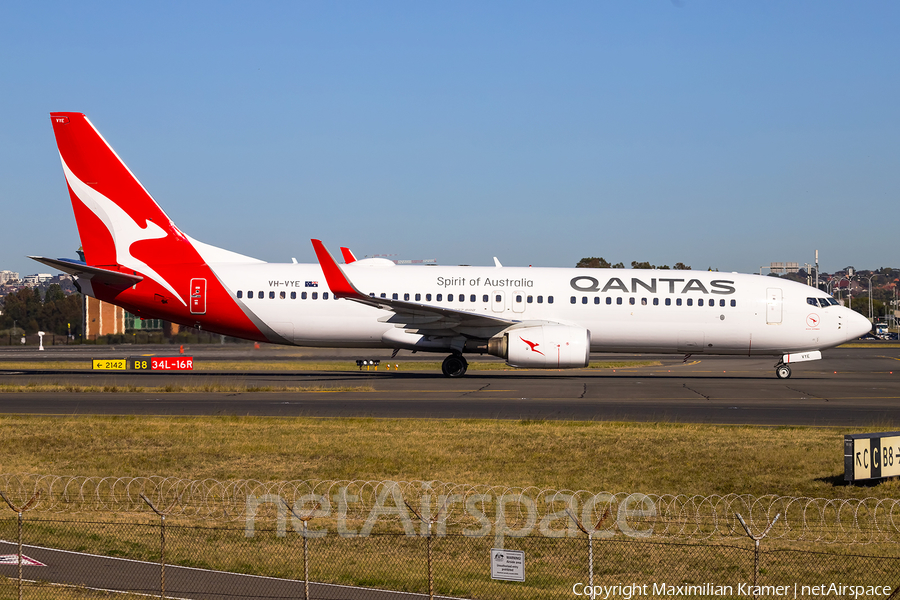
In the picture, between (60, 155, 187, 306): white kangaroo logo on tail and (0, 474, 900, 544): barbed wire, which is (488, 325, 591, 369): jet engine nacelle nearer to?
(60, 155, 187, 306): white kangaroo logo on tail

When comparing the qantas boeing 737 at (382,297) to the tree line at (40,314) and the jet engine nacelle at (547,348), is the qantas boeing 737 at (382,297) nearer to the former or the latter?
the jet engine nacelle at (547,348)

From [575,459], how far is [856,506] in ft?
17.0

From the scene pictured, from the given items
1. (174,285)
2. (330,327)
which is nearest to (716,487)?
(330,327)

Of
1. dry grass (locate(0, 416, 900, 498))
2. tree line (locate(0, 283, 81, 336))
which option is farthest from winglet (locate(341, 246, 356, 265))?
tree line (locate(0, 283, 81, 336))

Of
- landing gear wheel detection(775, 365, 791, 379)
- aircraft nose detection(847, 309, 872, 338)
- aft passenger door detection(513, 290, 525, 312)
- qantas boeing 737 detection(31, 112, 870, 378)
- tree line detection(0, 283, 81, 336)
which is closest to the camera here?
qantas boeing 737 detection(31, 112, 870, 378)

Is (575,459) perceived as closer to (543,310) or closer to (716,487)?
(716,487)

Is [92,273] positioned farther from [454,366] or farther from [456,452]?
[456,452]

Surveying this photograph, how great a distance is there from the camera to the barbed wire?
1196cm

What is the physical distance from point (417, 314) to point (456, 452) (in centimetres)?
1614

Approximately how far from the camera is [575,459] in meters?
16.6
